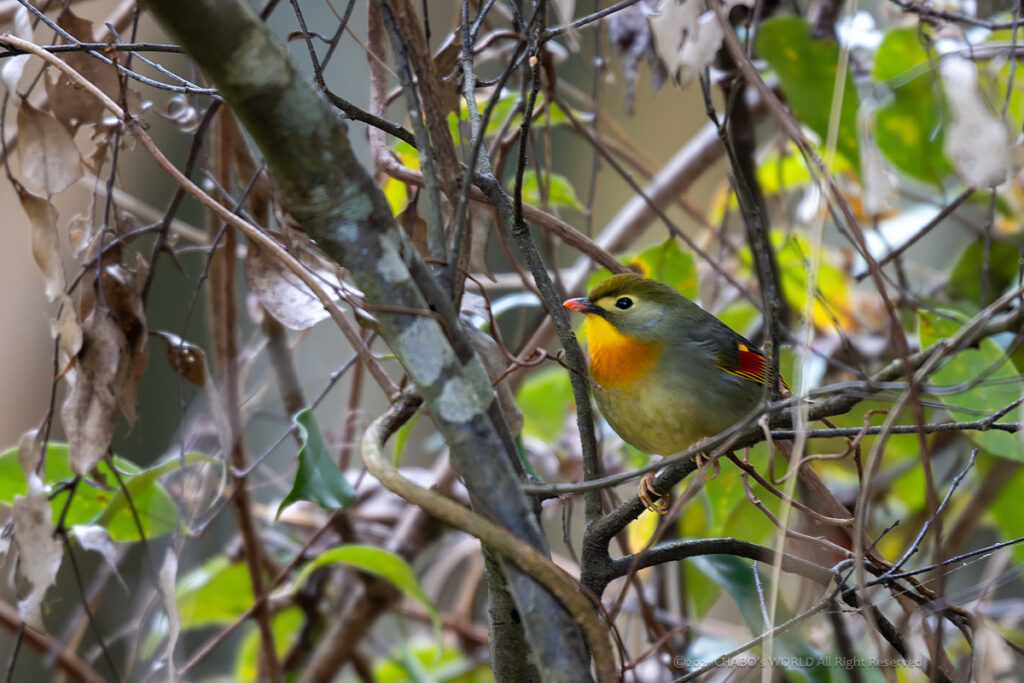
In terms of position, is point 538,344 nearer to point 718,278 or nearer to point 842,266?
point 718,278

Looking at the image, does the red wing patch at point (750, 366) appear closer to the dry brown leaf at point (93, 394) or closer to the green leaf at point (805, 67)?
the green leaf at point (805, 67)

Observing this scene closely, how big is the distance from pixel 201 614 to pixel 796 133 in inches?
85.6

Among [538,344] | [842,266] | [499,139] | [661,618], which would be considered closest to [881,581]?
[499,139]

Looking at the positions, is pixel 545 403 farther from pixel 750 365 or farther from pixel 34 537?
pixel 34 537

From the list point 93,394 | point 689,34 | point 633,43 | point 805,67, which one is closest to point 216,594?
point 93,394

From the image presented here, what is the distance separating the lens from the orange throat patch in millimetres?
1882

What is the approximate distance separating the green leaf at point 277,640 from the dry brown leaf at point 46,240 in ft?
5.23

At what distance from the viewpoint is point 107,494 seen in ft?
6.47

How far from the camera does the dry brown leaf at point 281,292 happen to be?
1.65m

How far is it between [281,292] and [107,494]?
0.66 m

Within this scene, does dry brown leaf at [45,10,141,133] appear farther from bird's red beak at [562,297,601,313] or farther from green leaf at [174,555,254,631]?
green leaf at [174,555,254,631]

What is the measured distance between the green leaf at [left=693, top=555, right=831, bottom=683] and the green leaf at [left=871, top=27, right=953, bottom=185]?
1.26 m

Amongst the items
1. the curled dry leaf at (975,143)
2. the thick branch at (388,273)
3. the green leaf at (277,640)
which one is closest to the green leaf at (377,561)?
the green leaf at (277,640)

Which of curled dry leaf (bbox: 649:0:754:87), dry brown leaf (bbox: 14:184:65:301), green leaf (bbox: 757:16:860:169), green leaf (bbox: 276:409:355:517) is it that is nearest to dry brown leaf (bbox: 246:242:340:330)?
green leaf (bbox: 276:409:355:517)
